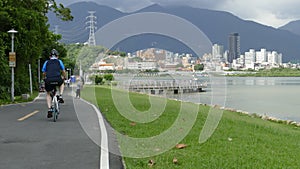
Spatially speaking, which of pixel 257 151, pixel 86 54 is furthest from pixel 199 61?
pixel 86 54

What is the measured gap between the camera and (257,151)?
8070 millimetres

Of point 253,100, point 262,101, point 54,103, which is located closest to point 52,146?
point 54,103

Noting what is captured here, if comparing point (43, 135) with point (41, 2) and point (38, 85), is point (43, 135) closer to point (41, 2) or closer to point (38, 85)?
point (41, 2)

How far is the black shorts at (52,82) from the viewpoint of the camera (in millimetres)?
12289

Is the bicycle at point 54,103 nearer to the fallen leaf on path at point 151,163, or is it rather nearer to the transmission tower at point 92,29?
the transmission tower at point 92,29

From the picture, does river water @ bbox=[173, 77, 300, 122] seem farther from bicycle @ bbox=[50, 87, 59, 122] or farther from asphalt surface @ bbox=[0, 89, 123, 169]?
bicycle @ bbox=[50, 87, 59, 122]

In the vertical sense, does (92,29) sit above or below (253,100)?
above

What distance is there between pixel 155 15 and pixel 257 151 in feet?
11.6

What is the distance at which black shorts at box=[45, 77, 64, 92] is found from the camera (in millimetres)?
12289

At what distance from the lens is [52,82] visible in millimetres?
12289

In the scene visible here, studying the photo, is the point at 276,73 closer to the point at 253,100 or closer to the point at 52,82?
the point at 253,100

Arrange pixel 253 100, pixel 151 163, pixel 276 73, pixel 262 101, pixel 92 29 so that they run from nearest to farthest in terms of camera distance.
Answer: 1. pixel 151 163
2. pixel 92 29
3. pixel 262 101
4. pixel 253 100
5. pixel 276 73

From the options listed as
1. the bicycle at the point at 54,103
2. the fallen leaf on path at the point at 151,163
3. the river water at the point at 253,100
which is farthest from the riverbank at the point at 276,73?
the fallen leaf on path at the point at 151,163

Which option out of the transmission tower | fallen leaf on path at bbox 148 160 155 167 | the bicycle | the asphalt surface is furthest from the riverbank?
fallen leaf on path at bbox 148 160 155 167
